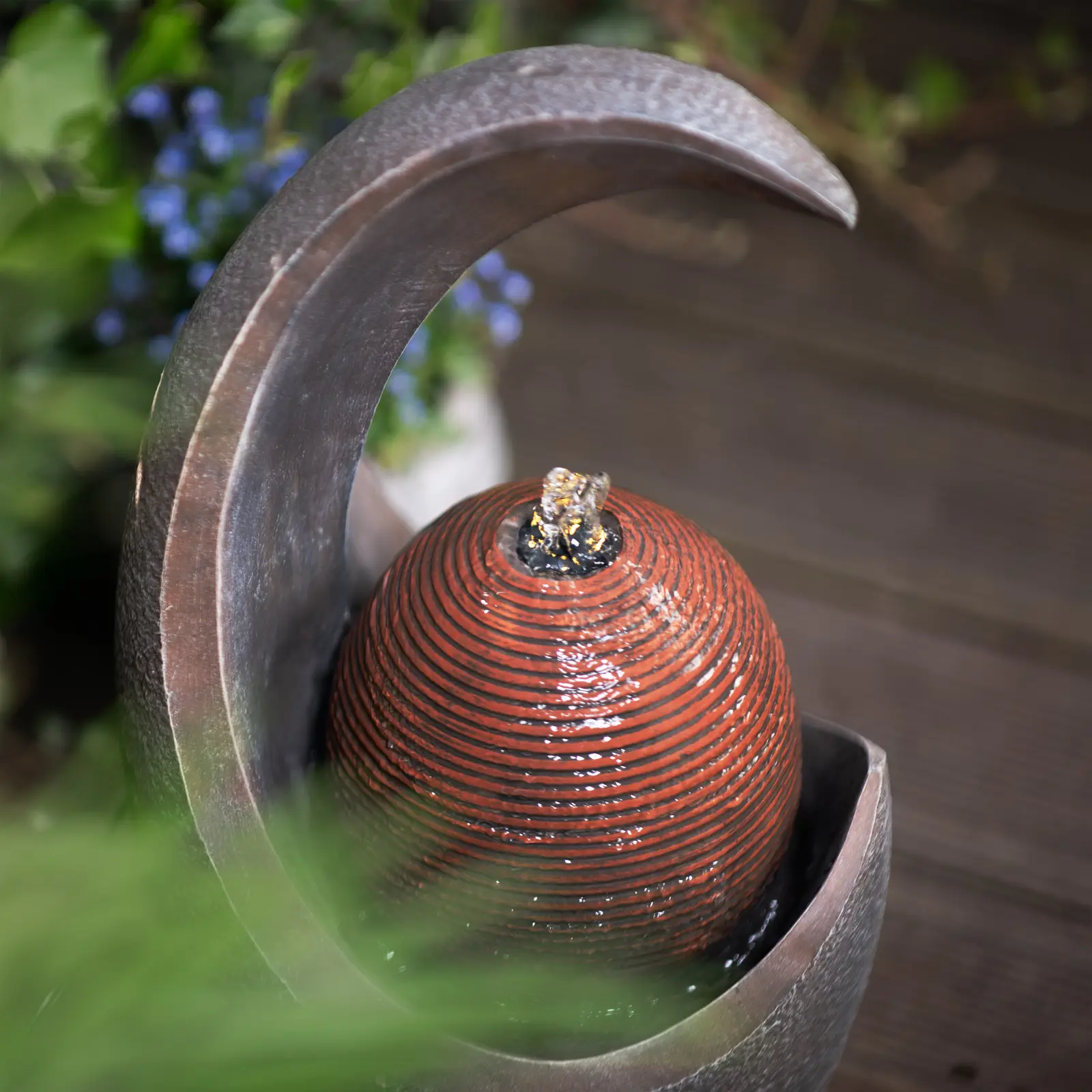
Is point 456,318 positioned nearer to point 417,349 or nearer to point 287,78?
point 417,349

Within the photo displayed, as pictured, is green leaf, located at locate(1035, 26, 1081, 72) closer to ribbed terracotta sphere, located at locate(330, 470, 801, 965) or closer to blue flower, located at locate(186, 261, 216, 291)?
blue flower, located at locate(186, 261, 216, 291)

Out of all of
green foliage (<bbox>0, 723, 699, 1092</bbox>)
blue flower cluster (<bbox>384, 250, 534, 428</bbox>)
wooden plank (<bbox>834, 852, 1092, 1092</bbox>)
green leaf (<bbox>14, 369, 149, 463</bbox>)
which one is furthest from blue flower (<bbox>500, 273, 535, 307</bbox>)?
green foliage (<bbox>0, 723, 699, 1092</bbox>)

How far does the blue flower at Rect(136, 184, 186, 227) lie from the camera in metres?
0.74

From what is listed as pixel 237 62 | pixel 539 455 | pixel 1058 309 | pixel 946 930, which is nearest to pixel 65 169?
pixel 237 62

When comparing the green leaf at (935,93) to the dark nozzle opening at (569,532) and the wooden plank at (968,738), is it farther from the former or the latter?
the dark nozzle opening at (569,532)

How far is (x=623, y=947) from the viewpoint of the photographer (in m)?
0.45

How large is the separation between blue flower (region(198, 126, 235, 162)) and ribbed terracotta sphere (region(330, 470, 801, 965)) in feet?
1.35

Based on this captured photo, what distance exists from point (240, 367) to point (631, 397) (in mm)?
718

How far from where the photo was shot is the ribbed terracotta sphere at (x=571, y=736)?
0.42 meters

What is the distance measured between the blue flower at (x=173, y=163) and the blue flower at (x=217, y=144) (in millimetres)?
17

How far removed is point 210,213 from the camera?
2.52 ft

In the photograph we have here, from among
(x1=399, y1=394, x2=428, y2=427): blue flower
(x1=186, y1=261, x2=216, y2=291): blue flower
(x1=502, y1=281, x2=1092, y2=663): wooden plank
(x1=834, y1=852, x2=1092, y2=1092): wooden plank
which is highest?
(x1=186, y1=261, x2=216, y2=291): blue flower

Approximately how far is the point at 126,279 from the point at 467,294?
0.22 m

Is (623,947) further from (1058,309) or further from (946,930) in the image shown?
(1058,309)
